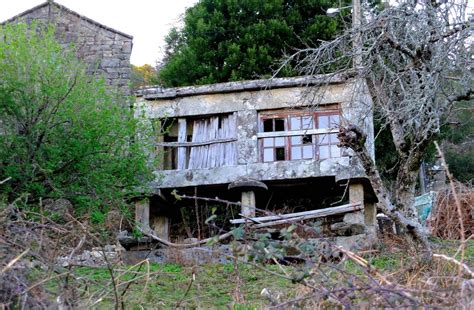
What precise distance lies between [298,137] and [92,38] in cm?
767

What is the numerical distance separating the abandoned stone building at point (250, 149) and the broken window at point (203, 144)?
0.02 meters

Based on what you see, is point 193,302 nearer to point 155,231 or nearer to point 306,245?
point 306,245

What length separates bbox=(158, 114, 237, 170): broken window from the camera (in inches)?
575

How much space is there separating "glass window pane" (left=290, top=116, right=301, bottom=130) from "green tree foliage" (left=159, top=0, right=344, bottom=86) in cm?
485

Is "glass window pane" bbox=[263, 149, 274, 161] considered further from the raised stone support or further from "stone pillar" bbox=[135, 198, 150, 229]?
"stone pillar" bbox=[135, 198, 150, 229]

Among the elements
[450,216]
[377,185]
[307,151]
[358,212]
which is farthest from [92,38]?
[377,185]

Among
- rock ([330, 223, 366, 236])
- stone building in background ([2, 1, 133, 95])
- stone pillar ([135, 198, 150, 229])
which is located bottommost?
rock ([330, 223, 366, 236])

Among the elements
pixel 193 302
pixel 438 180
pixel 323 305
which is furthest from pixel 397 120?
pixel 438 180

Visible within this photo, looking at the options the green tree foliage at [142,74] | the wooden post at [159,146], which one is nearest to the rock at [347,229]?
the wooden post at [159,146]

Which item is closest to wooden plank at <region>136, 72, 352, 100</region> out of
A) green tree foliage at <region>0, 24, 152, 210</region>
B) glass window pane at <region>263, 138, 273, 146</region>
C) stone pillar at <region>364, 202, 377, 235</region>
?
glass window pane at <region>263, 138, 273, 146</region>

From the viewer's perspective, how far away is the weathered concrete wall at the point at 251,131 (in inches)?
546

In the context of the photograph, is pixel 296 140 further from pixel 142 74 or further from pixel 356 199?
pixel 142 74

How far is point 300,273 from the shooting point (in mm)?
4562

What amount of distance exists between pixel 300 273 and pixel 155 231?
1073 cm
